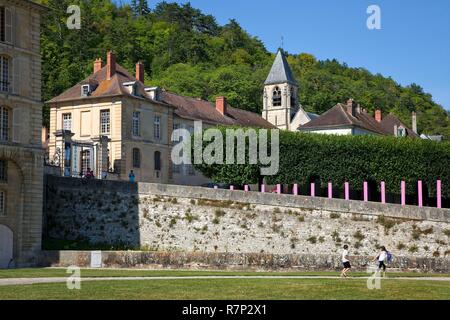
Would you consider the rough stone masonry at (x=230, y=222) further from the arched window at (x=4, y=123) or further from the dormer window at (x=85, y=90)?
the dormer window at (x=85, y=90)

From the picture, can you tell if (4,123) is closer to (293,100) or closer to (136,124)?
(136,124)

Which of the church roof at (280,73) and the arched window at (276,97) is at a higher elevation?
the church roof at (280,73)

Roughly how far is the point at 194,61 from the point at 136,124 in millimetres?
58401

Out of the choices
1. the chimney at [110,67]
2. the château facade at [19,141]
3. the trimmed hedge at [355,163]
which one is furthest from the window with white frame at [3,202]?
the chimney at [110,67]

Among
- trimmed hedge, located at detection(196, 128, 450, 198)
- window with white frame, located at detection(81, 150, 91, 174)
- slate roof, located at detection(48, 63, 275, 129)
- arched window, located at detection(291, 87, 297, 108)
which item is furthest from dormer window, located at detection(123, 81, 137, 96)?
arched window, located at detection(291, 87, 297, 108)

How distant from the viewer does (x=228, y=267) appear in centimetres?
2905

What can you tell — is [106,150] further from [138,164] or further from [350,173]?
[350,173]

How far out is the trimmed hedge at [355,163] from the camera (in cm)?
4394

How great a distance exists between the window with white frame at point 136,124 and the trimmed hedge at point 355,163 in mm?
8456

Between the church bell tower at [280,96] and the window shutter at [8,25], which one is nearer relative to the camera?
the window shutter at [8,25]

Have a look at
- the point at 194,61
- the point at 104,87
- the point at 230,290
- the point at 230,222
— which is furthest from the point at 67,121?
the point at 194,61

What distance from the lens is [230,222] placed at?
3625 cm

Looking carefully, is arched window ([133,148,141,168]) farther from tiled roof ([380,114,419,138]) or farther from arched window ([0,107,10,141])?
tiled roof ([380,114,419,138])
